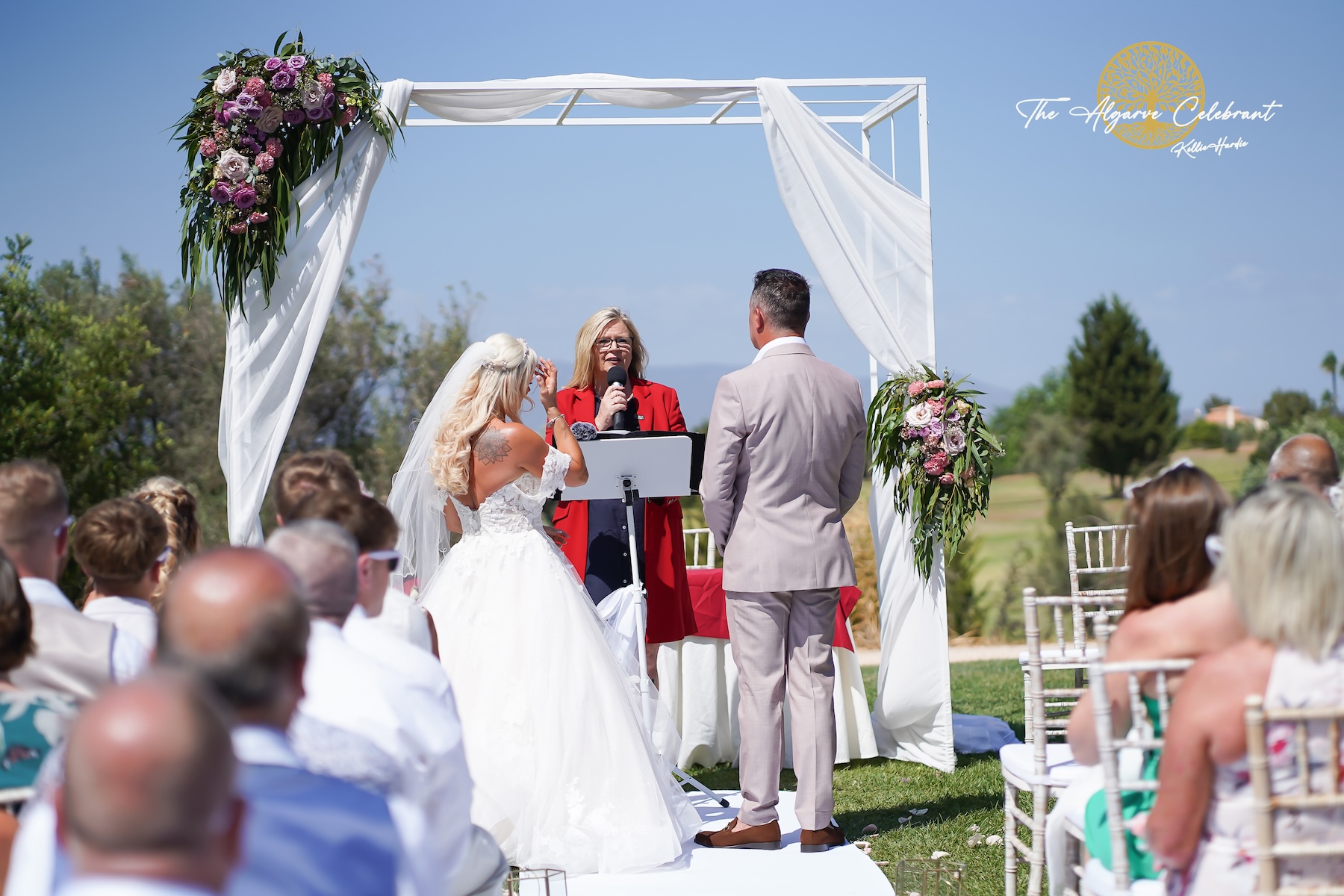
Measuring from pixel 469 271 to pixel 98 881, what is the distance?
38520mm

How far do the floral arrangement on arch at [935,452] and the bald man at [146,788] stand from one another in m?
4.74

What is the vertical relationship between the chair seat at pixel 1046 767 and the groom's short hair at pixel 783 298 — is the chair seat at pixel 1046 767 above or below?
below

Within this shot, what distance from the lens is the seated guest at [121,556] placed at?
293 centimetres

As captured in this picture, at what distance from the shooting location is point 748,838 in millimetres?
4648

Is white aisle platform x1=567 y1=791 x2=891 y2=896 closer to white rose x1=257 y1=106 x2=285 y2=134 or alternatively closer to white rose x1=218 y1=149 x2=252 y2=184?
white rose x1=218 y1=149 x2=252 y2=184

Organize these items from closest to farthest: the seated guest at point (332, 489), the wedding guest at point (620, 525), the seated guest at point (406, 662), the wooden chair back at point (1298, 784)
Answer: the wooden chair back at point (1298, 784) < the seated guest at point (406, 662) < the seated guest at point (332, 489) < the wedding guest at point (620, 525)

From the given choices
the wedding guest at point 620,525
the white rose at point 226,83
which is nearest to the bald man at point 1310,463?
the wedding guest at point 620,525

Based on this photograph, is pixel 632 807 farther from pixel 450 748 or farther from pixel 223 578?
pixel 223 578

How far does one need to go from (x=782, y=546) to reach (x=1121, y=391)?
27399mm

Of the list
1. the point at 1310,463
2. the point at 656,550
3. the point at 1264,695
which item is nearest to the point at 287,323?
the point at 656,550

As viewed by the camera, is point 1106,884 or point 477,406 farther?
point 477,406

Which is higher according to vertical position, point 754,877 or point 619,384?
point 619,384

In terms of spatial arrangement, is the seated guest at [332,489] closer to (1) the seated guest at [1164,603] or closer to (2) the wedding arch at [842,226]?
(1) the seated guest at [1164,603]

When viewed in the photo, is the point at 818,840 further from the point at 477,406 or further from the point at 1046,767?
the point at 477,406
